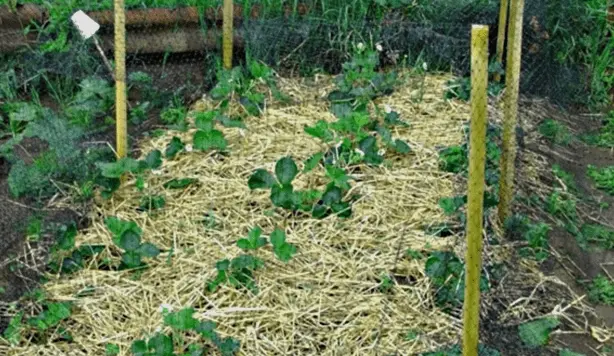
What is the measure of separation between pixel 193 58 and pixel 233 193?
149 centimetres

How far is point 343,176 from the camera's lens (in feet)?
15.3

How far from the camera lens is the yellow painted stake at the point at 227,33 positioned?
18.4 feet

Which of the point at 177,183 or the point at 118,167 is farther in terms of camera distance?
the point at 177,183

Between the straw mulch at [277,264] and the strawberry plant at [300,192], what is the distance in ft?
0.21

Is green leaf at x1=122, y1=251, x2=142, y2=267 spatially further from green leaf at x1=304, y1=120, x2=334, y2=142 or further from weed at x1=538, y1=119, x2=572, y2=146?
weed at x1=538, y1=119, x2=572, y2=146

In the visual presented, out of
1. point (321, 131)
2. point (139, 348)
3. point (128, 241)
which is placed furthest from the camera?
point (321, 131)

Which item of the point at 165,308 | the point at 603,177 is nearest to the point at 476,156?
the point at 165,308

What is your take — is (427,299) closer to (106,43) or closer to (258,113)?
(258,113)

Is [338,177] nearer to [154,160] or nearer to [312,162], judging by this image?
[312,162]

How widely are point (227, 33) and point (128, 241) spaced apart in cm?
185

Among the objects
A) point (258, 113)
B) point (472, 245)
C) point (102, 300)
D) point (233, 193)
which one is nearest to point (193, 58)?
point (258, 113)

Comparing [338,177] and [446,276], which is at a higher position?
[338,177]

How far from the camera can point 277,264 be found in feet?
13.9

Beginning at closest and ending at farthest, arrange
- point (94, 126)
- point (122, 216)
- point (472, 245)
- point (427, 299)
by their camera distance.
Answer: point (472, 245) < point (427, 299) < point (122, 216) < point (94, 126)
